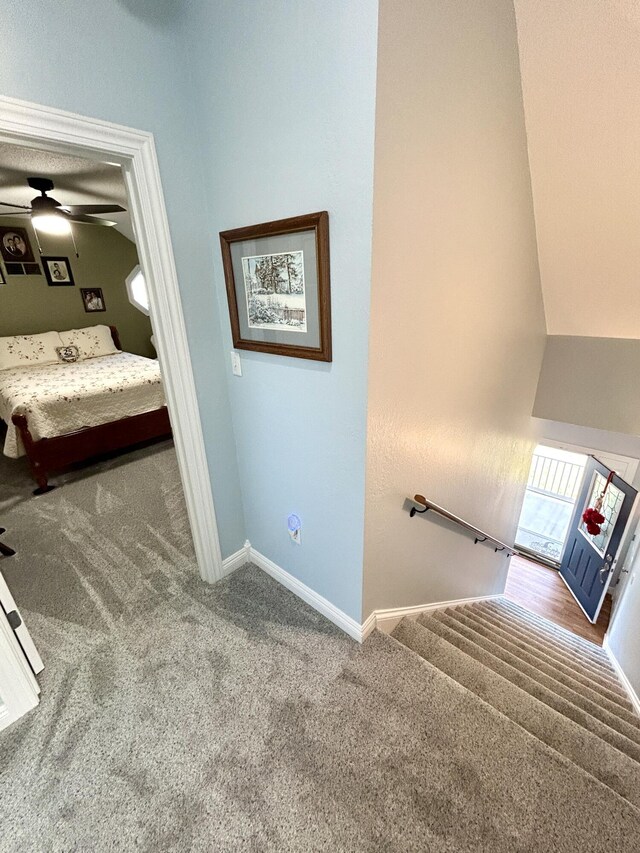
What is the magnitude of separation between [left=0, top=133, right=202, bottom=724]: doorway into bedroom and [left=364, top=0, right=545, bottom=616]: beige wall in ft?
3.51

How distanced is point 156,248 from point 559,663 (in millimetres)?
3246

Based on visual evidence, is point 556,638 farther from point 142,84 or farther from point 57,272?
point 57,272

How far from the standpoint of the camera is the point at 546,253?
2.26 m

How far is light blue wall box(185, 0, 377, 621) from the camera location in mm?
999

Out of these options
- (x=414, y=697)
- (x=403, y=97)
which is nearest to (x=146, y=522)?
(x=414, y=697)

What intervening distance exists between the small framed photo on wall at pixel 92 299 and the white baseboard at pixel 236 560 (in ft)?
15.4

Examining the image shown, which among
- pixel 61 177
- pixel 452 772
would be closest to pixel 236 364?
pixel 452 772

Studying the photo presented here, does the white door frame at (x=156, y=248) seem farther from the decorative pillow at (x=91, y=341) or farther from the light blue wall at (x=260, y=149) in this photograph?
the decorative pillow at (x=91, y=341)

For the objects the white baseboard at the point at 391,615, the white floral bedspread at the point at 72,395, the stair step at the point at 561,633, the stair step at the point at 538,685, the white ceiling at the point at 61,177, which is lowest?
the stair step at the point at 561,633

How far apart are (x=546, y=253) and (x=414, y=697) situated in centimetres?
250

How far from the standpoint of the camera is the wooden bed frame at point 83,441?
301 cm

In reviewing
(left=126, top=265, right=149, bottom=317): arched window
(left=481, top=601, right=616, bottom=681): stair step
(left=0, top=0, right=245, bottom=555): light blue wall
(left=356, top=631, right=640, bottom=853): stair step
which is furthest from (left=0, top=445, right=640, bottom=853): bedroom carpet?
(left=126, top=265, right=149, bottom=317): arched window

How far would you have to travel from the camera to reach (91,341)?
193 inches

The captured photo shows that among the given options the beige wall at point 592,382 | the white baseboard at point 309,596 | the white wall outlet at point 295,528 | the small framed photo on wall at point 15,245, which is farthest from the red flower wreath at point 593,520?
the small framed photo on wall at point 15,245
